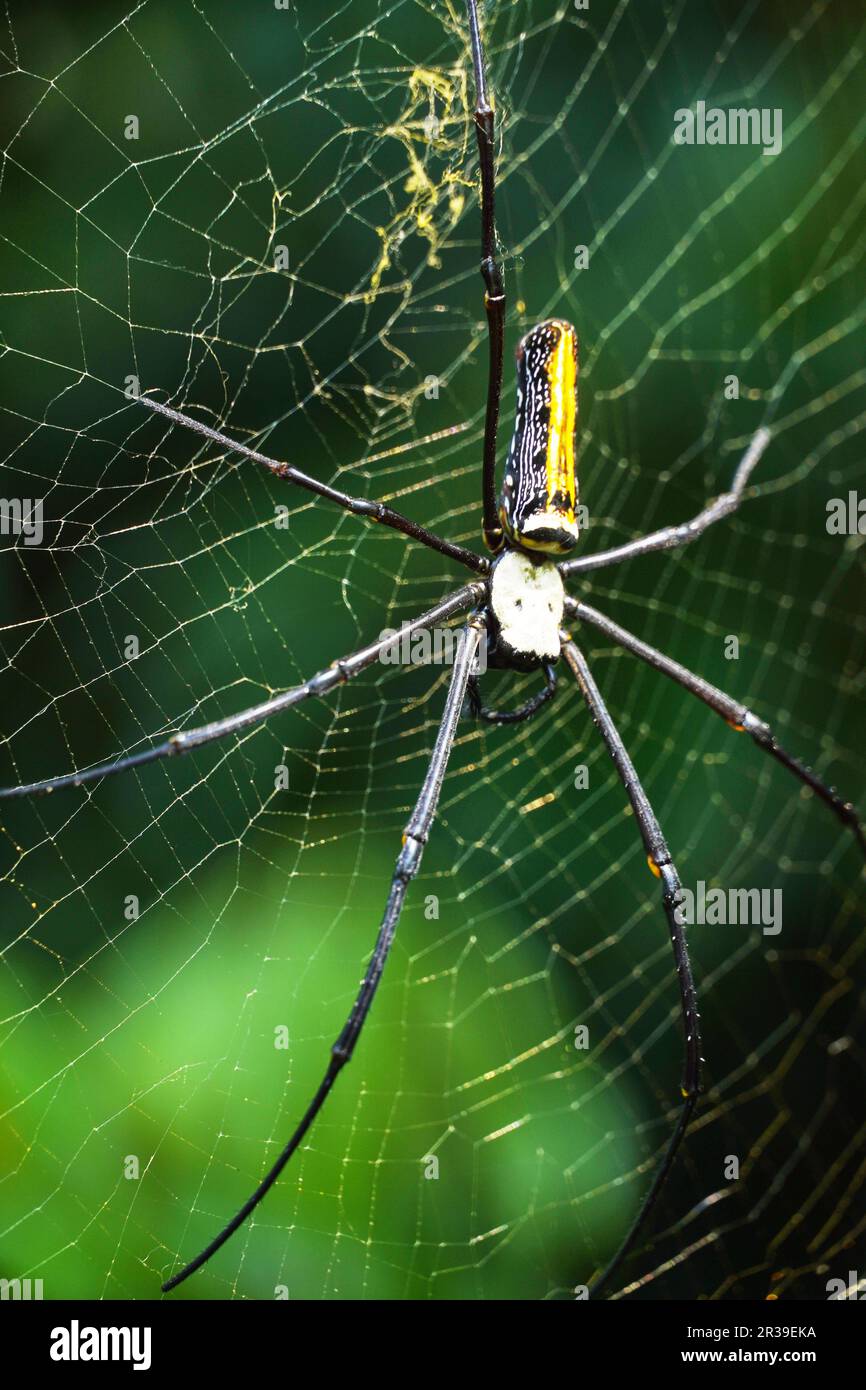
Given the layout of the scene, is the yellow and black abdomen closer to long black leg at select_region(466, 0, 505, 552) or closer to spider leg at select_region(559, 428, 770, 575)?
long black leg at select_region(466, 0, 505, 552)

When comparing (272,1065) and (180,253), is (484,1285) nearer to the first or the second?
(272,1065)

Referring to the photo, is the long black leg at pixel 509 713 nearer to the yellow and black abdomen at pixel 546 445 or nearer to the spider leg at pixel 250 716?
the spider leg at pixel 250 716

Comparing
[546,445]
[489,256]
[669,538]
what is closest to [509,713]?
[546,445]

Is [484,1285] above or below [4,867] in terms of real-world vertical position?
below

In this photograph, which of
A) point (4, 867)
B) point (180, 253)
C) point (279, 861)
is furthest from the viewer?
point (279, 861)

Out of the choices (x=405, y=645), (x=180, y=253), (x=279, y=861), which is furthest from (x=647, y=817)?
(x=180, y=253)

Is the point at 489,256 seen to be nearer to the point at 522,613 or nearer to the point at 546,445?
the point at 546,445

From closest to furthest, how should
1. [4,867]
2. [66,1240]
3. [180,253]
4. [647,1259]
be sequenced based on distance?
[66,1240], [180,253], [4,867], [647,1259]

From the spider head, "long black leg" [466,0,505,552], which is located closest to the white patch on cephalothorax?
the spider head
